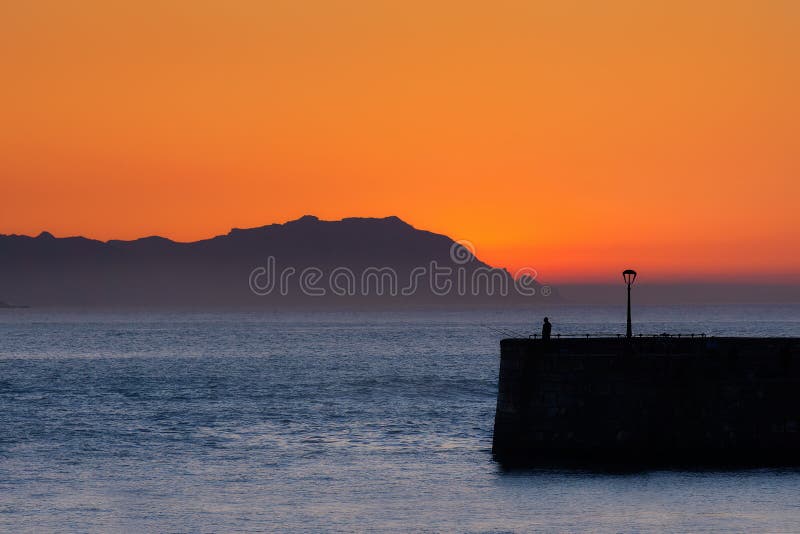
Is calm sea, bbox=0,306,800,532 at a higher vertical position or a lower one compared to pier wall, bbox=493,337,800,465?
lower

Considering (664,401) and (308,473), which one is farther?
(308,473)

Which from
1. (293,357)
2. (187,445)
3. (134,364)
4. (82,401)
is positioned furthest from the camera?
(293,357)

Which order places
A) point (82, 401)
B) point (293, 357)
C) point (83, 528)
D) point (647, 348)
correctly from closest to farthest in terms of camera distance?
point (83, 528)
point (647, 348)
point (82, 401)
point (293, 357)

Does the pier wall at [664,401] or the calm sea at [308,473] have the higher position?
the pier wall at [664,401]

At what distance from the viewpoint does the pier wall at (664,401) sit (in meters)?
39.0

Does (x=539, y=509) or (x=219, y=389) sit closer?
(x=539, y=509)

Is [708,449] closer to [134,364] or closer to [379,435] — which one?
[379,435]

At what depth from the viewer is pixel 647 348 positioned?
3972cm

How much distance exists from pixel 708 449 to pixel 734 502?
15.6ft

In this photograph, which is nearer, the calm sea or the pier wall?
the calm sea

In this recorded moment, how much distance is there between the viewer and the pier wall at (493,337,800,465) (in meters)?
39.0

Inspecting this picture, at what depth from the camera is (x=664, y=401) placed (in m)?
39.4

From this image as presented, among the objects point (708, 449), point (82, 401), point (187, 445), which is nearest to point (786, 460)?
point (708, 449)

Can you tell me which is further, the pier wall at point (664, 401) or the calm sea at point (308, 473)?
the pier wall at point (664, 401)
